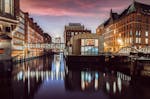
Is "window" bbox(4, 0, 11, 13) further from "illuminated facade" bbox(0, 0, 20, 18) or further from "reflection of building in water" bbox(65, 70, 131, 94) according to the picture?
"reflection of building in water" bbox(65, 70, 131, 94)

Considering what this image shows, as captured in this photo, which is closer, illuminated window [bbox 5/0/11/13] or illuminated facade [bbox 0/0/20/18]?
illuminated facade [bbox 0/0/20/18]

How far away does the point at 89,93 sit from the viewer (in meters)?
35.4

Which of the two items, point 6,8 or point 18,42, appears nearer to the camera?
point 6,8

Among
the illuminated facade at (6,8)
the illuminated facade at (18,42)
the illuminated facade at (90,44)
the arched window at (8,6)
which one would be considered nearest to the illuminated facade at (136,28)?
the illuminated facade at (90,44)

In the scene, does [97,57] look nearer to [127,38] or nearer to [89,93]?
[127,38]

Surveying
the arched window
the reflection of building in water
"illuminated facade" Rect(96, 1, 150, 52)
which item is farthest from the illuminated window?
"illuminated facade" Rect(96, 1, 150, 52)

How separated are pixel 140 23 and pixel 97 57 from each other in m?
41.8

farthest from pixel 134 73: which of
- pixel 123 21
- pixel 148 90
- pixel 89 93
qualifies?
pixel 123 21

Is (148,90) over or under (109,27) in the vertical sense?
under

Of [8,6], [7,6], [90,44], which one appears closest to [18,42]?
[90,44]

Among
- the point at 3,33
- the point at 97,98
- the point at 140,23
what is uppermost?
the point at 140,23

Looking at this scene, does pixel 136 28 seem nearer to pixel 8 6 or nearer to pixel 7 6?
pixel 8 6

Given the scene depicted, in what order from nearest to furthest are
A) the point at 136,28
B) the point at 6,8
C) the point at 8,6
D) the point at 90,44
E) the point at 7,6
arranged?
the point at 6,8 < the point at 7,6 < the point at 8,6 < the point at 90,44 < the point at 136,28

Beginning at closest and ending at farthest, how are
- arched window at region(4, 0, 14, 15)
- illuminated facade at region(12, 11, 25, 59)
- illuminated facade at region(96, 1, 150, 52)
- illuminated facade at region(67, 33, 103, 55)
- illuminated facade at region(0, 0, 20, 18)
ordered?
illuminated facade at region(0, 0, 20, 18) → arched window at region(4, 0, 14, 15) → illuminated facade at region(67, 33, 103, 55) → illuminated facade at region(12, 11, 25, 59) → illuminated facade at region(96, 1, 150, 52)
